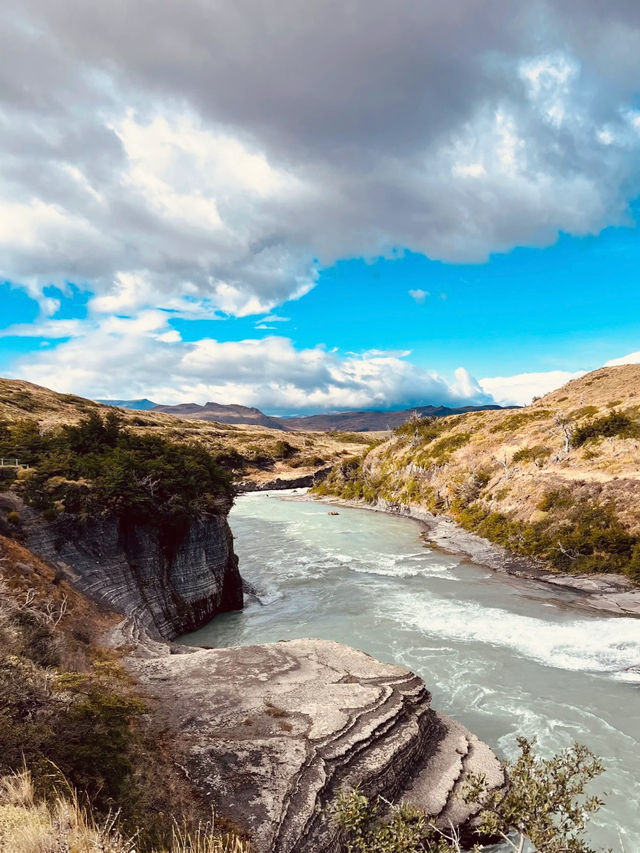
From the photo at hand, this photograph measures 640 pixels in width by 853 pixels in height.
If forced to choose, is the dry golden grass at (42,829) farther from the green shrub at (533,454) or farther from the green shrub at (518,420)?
the green shrub at (518,420)

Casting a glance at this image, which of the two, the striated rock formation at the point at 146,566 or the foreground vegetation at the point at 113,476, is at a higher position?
the foreground vegetation at the point at 113,476

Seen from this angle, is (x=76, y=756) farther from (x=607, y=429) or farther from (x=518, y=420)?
(x=518, y=420)

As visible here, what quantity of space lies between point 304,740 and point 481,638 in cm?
1516

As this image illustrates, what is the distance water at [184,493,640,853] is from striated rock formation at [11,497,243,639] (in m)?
1.78

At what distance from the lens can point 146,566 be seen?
26453mm

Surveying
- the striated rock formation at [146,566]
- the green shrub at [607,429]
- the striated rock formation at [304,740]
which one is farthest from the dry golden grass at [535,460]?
the striated rock formation at [146,566]

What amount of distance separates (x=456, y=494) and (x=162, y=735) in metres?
52.7

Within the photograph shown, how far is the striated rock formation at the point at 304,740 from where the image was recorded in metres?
10.7

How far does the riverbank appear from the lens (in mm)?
29438

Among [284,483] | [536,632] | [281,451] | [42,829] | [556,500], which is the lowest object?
[284,483]

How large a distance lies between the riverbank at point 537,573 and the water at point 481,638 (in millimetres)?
1621

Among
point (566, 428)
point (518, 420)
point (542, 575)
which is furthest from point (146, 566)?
point (518, 420)

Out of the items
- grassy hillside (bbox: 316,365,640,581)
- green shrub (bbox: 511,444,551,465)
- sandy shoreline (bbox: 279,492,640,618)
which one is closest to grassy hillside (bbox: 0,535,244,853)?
sandy shoreline (bbox: 279,492,640,618)

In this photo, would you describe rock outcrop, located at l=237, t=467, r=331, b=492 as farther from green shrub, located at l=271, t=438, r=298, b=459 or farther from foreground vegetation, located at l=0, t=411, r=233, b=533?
foreground vegetation, located at l=0, t=411, r=233, b=533
